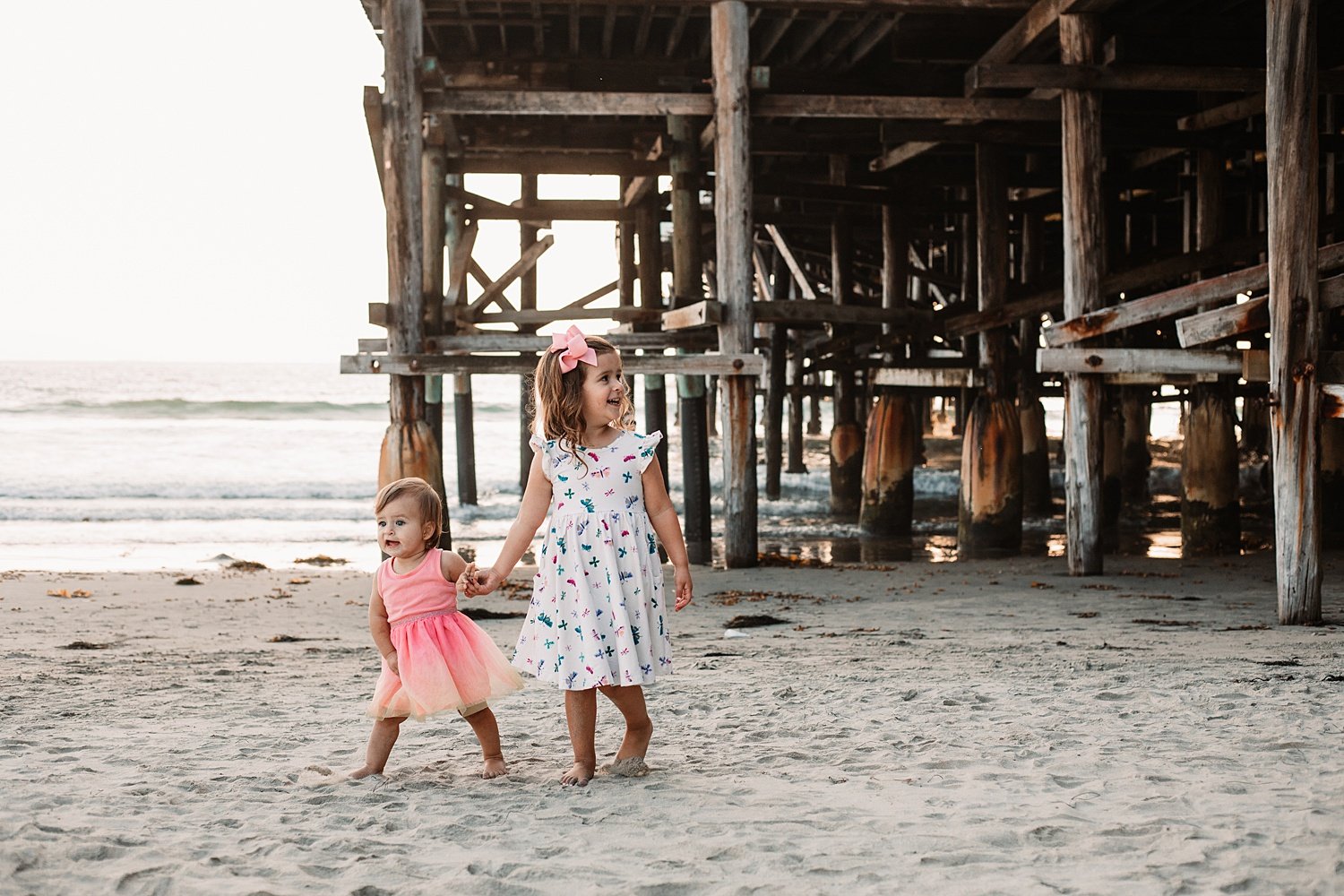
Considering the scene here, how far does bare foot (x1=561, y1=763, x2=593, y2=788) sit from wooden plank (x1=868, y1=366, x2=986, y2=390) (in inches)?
314

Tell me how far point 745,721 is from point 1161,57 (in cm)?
634

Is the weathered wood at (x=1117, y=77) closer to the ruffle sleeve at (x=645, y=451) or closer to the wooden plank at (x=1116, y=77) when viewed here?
the wooden plank at (x=1116, y=77)

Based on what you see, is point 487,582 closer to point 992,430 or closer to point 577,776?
point 577,776

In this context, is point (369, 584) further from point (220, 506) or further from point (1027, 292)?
point (220, 506)

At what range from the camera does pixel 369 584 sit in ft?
30.7

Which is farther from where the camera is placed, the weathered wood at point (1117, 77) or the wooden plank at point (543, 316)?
the wooden plank at point (543, 316)

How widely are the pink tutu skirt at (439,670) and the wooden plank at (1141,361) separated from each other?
480cm

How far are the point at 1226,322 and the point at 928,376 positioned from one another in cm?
543

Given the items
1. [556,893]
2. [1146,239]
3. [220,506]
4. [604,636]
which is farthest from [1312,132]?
[220,506]

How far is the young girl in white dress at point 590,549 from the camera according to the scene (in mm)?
3516

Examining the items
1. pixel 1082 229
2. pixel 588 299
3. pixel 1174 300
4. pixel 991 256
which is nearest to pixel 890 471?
pixel 991 256

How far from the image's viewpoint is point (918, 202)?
41.3 feet

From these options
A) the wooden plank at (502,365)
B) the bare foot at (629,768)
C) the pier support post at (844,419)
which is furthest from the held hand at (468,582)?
the pier support post at (844,419)

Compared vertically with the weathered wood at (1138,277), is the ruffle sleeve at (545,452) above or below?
below
